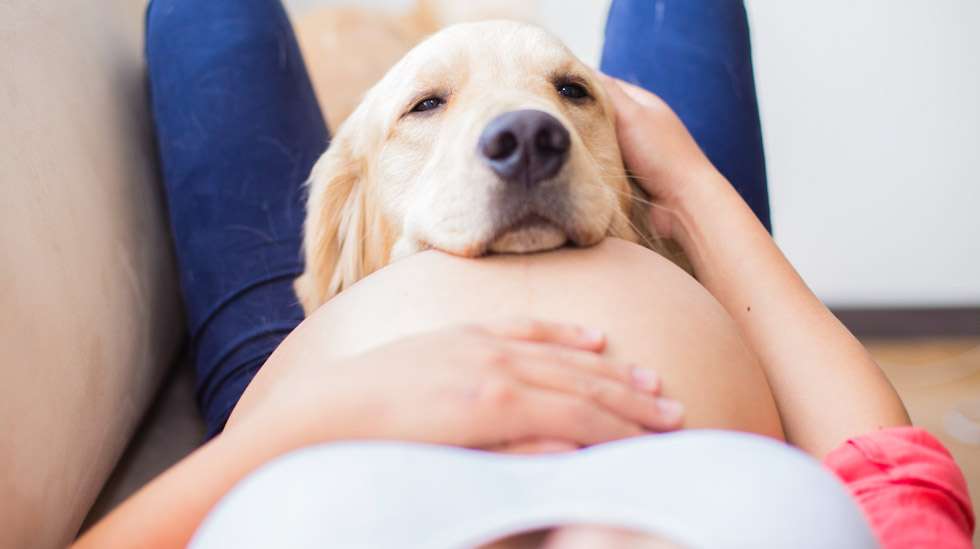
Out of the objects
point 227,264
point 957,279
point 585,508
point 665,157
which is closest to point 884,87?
point 957,279

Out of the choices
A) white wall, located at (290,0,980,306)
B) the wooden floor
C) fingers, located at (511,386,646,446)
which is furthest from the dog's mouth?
white wall, located at (290,0,980,306)

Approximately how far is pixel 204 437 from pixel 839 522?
1134 mm

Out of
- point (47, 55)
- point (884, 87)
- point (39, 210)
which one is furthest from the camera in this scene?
point (884, 87)

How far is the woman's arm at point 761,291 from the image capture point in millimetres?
859

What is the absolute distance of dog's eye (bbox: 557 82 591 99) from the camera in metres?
1.25

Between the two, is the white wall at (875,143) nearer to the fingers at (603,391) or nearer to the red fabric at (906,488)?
the red fabric at (906,488)

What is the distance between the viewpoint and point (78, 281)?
103 centimetres

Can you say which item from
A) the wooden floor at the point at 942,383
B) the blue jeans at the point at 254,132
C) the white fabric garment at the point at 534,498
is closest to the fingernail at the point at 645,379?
the white fabric garment at the point at 534,498

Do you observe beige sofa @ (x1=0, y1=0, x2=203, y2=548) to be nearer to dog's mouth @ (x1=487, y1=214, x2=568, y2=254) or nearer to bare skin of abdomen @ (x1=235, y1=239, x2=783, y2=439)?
bare skin of abdomen @ (x1=235, y1=239, x2=783, y2=439)

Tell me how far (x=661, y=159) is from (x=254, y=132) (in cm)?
78

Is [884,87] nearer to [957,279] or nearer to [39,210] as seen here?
[957,279]

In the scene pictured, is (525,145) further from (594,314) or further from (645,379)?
(645,379)

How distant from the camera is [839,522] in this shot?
1.57 ft

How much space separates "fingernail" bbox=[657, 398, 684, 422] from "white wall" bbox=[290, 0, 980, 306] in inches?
79.1
